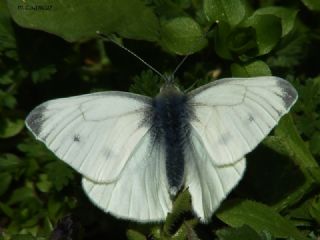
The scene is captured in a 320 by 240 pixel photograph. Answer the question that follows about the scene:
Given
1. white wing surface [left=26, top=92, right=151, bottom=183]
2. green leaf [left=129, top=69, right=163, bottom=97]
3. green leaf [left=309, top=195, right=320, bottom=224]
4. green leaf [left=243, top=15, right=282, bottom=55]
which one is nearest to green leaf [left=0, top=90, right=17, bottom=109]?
green leaf [left=129, top=69, right=163, bottom=97]

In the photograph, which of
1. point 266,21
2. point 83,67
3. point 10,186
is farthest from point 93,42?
point 266,21

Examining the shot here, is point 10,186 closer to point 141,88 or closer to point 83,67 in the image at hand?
point 83,67

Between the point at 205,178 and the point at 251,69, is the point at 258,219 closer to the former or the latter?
the point at 205,178

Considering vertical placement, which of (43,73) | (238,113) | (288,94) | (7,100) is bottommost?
(7,100)

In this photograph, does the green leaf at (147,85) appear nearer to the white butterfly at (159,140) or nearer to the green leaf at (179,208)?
the white butterfly at (159,140)

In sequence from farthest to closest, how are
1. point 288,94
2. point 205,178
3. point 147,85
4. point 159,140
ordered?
point 147,85, point 159,140, point 205,178, point 288,94

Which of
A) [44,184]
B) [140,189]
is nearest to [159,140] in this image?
[140,189]
